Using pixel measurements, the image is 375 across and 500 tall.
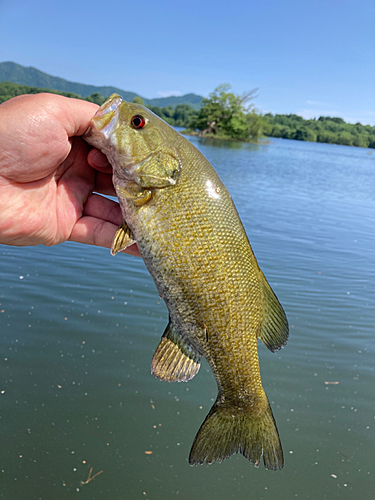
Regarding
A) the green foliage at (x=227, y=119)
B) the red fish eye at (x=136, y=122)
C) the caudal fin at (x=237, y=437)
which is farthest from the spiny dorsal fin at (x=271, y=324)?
the green foliage at (x=227, y=119)

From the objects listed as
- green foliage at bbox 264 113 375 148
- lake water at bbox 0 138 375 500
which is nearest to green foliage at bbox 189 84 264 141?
green foliage at bbox 264 113 375 148

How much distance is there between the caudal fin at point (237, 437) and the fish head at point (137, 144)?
1.72 meters

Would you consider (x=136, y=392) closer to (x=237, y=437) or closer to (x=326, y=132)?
(x=237, y=437)

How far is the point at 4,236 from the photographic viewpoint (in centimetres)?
339

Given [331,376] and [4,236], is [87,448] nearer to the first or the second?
[4,236]

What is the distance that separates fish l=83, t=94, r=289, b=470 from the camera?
2.49m

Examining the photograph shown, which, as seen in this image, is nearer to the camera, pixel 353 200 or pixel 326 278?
pixel 326 278

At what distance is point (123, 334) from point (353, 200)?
71.4ft

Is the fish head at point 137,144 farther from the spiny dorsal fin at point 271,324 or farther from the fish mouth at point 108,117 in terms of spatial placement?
the spiny dorsal fin at point 271,324

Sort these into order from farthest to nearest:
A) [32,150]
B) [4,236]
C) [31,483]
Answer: [31,483] → [4,236] → [32,150]

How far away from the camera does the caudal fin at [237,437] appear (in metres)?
2.57

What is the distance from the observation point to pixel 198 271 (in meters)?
2.48

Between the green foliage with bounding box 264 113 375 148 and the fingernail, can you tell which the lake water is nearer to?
the fingernail

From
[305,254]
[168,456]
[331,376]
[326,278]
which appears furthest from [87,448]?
[305,254]
